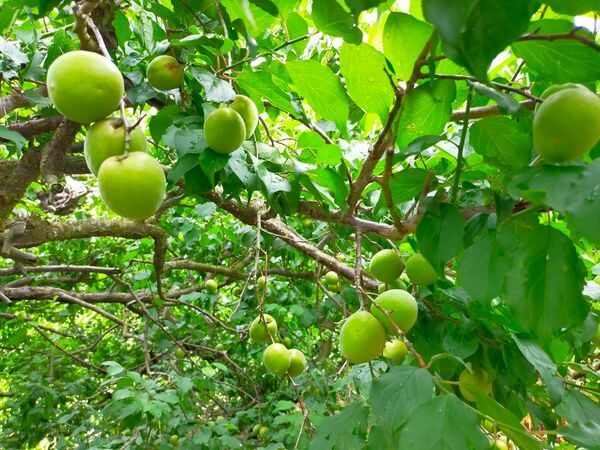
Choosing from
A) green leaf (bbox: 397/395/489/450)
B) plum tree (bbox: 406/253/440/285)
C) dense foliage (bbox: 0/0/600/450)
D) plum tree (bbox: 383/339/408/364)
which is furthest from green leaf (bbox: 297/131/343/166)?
green leaf (bbox: 397/395/489/450)

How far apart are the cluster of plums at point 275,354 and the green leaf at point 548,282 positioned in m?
1.07

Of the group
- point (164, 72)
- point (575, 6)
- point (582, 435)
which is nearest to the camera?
point (575, 6)

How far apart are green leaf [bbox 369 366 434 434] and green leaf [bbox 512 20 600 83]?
0.70m

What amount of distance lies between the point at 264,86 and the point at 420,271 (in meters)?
0.74

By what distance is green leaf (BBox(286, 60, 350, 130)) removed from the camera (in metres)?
1.30

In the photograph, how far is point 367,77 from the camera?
1194mm

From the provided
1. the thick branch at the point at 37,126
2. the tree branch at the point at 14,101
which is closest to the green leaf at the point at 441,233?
the tree branch at the point at 14,101

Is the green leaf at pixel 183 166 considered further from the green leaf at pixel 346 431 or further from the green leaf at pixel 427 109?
the green leaf at pixel 346 431

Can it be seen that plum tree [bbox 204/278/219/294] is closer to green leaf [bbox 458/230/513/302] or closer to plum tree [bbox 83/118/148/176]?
plum tree [bbox 83/118/148/176]

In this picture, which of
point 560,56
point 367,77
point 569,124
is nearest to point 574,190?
point 569,124

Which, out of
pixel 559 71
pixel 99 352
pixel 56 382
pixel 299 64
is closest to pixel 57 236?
pixel 299 64

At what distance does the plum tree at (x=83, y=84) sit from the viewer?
0.98 metres

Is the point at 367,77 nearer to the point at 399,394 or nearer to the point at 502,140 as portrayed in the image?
the point at 502,140

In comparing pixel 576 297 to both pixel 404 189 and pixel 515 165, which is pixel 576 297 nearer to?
pixel 515 165
